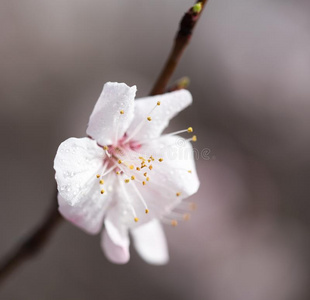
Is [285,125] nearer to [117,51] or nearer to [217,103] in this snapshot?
[217,103]

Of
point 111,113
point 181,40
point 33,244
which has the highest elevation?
point 181,40

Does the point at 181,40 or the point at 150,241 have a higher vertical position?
the point at 181,40

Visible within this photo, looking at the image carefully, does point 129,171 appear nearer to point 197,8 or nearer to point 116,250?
point 116,250

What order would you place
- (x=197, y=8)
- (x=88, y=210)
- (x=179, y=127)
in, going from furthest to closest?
(x=179, y=127) → (x=88, y=210) → (x=197, y=8)

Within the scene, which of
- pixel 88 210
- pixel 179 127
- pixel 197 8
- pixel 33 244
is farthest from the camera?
pixel 179 127

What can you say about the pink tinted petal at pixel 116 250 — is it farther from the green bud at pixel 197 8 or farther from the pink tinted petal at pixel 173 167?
the green bud at pixel 197 8

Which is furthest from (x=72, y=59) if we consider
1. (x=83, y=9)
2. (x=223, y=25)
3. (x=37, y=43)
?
(x=223, y=25)

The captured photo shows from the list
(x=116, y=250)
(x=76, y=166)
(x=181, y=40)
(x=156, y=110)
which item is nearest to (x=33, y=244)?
(x=116, y=250)

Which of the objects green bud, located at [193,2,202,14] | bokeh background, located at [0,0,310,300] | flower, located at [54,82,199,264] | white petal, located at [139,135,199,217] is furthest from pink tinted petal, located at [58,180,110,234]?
bokeh background, located at [0,0,310,300]
